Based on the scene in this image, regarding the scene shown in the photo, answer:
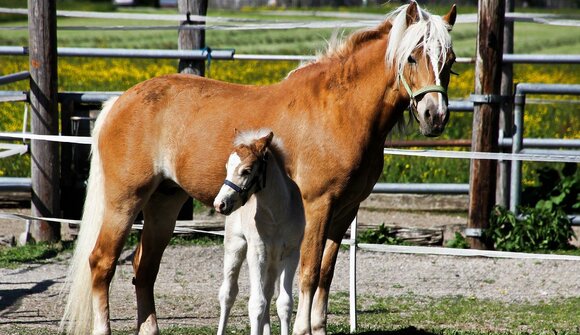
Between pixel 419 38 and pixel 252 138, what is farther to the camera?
pixel 419 38

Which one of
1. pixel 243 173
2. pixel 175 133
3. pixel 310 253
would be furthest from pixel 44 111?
pixel 243 173

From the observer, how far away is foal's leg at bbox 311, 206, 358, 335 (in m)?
5.67

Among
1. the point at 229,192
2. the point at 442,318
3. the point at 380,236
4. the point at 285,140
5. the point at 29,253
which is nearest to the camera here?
the point at 229,192

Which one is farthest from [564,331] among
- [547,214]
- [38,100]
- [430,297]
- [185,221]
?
[38,100]

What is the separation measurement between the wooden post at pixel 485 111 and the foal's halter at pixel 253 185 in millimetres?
4245

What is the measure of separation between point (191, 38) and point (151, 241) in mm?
3690

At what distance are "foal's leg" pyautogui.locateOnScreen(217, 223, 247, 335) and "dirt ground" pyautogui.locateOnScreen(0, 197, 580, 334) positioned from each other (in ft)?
3.97

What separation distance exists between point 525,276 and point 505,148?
174cm

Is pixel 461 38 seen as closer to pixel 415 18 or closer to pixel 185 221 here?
pixel 185 221

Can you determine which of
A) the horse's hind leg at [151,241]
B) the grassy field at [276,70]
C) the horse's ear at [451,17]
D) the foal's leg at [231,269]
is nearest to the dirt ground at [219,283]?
the horse's hind leg at [151,241]

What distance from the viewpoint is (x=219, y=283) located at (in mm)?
7707

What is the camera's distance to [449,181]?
11461mm

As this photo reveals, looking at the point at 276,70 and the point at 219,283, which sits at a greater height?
the point at 276,70

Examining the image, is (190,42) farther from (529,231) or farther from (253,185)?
(253,185)
